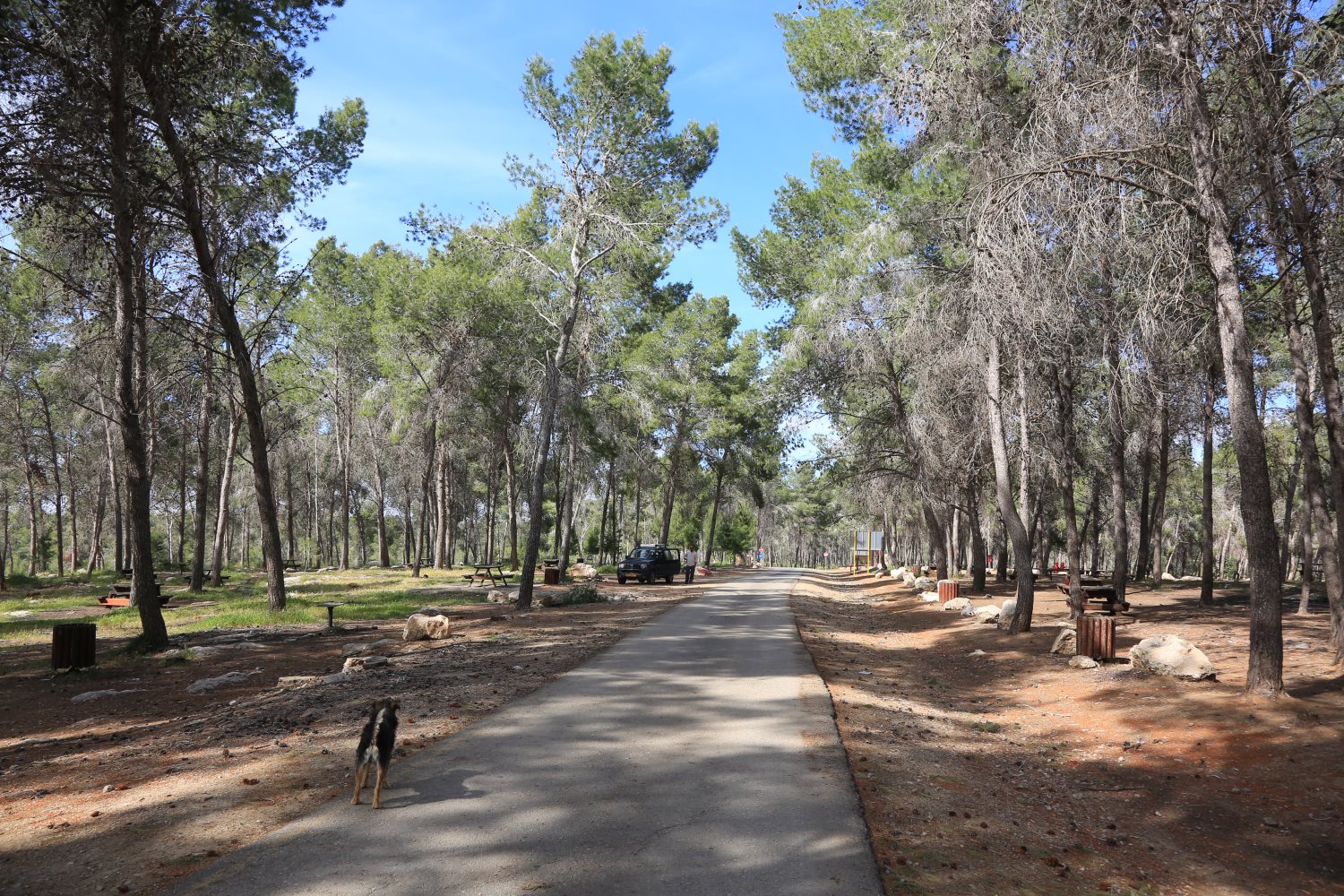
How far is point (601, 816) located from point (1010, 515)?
12.4 m

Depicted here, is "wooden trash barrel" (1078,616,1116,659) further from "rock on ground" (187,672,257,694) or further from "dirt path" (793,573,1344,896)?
"rock on ground" (187,672,257,694)

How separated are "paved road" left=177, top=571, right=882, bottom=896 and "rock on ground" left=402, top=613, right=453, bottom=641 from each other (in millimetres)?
6044

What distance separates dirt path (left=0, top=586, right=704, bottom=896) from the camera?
15.7ft

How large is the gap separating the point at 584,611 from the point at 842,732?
12564 millimetres

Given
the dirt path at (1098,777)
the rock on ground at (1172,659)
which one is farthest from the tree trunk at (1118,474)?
the rock on ground at (1172,659)

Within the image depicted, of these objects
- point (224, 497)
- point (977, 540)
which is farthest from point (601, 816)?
point (224, 497)

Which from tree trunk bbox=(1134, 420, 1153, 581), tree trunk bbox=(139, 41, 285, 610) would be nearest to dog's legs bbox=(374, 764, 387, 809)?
tree trunk bbox=(139, 41, 285, 610)

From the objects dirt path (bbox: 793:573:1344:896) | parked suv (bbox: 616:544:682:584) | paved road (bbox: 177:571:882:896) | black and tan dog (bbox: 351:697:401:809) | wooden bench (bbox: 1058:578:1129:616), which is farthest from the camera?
parked suv (bbox: 616:544:682:584)

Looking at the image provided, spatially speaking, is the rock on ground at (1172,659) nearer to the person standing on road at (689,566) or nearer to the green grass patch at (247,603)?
the green grass patch at (247,603)

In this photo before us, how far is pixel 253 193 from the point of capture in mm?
15938

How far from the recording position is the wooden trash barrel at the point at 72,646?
1174 cm

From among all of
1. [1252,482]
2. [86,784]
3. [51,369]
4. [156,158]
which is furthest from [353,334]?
[1252,482]

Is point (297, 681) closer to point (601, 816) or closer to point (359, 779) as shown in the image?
point (359, 779)

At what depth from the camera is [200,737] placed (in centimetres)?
768
